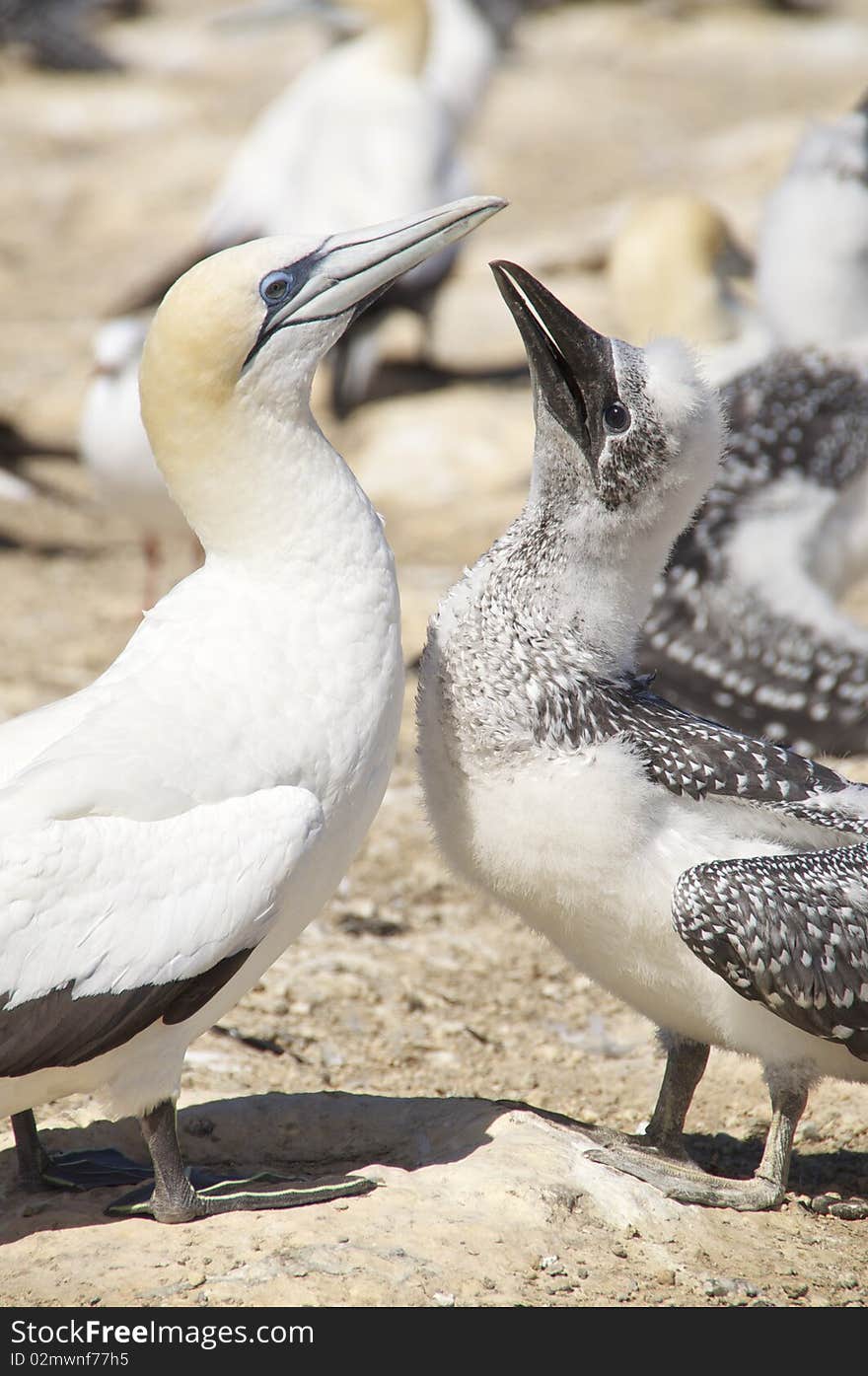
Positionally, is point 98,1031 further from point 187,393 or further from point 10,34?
point 10,34

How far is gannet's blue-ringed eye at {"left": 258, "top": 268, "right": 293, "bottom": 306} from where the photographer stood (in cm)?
380

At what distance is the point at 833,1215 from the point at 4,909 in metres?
2.17

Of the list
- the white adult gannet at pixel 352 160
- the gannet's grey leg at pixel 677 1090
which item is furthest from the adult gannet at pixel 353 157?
the gannet's grey leg at pixel 677 1090

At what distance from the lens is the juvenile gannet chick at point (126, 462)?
9531 millimetres

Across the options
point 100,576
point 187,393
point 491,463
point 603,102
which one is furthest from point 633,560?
point 603,102

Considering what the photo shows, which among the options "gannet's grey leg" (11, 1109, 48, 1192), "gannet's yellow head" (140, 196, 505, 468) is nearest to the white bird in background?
"gannet's yellow head" (140, 196, 505, 468)

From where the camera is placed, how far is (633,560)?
4.38 m

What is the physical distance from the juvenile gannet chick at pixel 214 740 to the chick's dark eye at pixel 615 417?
61 centimetres

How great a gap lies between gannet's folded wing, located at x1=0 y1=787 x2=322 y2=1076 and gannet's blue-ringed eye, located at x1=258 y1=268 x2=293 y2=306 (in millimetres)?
1197

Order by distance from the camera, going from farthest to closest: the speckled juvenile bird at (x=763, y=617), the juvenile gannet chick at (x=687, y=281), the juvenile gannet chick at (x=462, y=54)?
the juvenile gannet chick at (x=462, y=54) → the juvenile gannet chick at (x=687, y=281) → the speckled juvenile bird at (x=763, y=617)

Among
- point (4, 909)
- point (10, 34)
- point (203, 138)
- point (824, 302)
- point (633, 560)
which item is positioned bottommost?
point (4, 909)

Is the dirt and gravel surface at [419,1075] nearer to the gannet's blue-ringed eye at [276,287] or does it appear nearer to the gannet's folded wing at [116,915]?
the gannet's folded wing at [116,915]

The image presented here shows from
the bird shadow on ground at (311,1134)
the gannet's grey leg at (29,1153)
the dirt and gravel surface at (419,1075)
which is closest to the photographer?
the dirt and gravel surface at (419,1075)

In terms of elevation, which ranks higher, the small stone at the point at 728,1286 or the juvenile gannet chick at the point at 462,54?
the juvenile gannet chick at the point at 462,54
